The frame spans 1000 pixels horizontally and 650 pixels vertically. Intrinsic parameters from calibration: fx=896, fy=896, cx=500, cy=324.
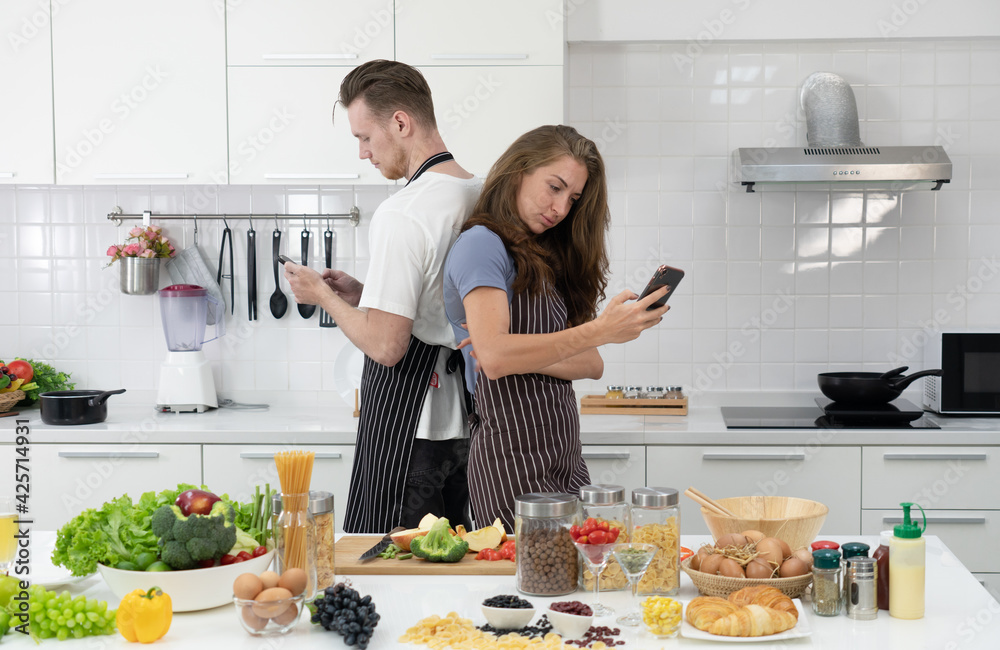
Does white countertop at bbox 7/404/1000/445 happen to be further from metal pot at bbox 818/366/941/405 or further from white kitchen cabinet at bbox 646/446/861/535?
metal pot at bbox 818/366/941/405

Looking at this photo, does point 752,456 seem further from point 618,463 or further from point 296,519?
point 296,519

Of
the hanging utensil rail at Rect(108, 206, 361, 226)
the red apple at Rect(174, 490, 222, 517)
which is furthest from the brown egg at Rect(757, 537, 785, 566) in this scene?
the hanging utensil rail at Rect(108, 206, 361, 226)

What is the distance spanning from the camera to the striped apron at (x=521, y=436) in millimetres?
1889

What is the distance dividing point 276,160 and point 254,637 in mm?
2088

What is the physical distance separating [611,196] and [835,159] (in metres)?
0.83

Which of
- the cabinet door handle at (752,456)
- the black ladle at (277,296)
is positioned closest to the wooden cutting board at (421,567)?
the cabinet door handle at (752,456)

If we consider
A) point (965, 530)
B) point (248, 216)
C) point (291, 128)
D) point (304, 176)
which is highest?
point (291, 128)

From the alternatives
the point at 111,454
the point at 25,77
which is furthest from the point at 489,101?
the point at 111,454

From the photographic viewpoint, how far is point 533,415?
1901 millimetres

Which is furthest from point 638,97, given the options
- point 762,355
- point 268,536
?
point 268,536

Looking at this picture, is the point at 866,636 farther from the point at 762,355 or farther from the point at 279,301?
the point at 279,301

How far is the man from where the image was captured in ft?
6.41

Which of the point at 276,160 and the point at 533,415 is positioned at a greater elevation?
the point at 276,160

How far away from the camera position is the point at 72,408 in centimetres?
297
